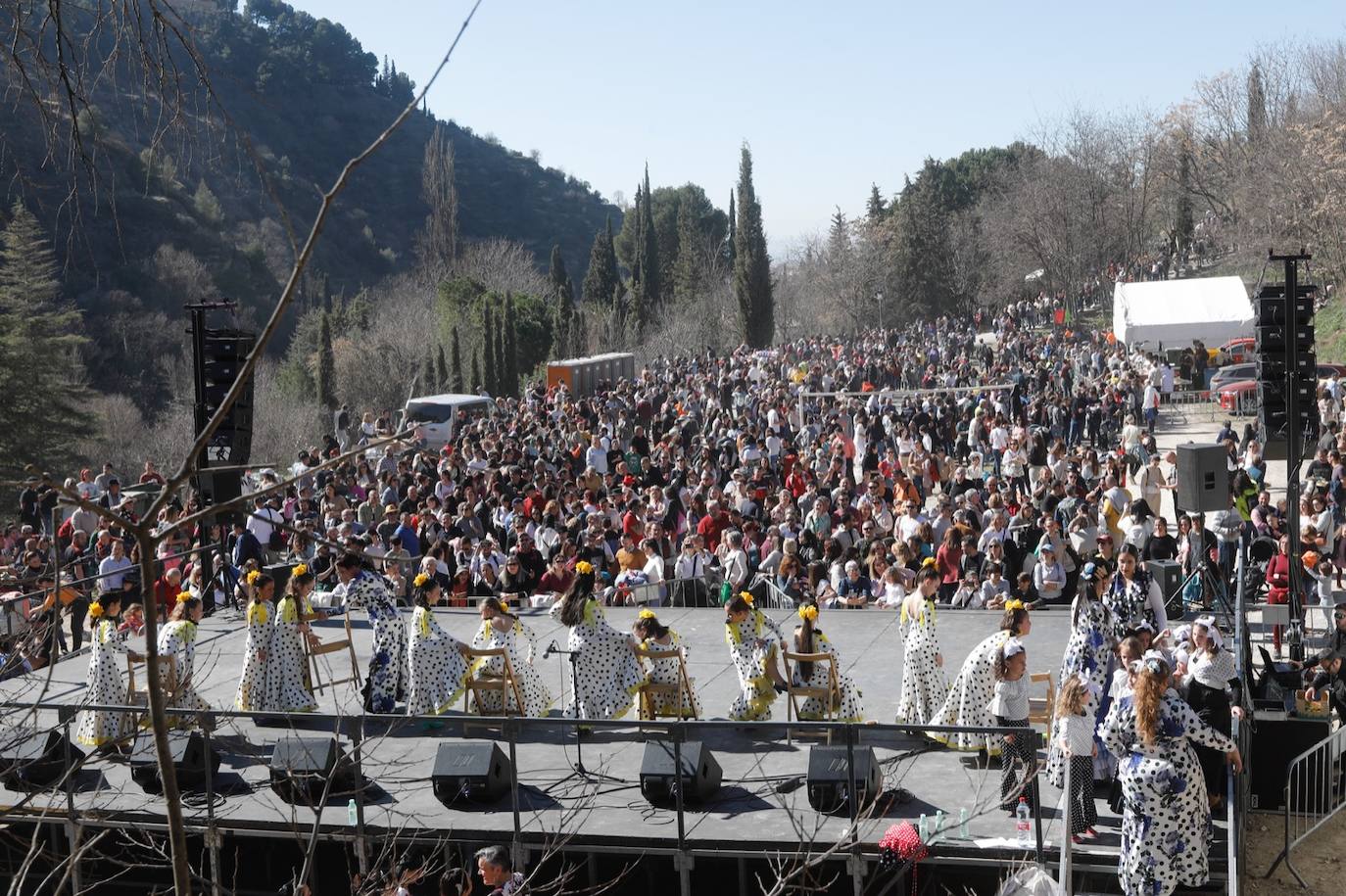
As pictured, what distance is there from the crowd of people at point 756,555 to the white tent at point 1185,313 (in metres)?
2.84

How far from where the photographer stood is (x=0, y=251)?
42.1 m

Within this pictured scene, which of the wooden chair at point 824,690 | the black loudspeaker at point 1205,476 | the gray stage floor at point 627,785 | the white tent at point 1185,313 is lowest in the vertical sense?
the gray stage floor at point 627,785

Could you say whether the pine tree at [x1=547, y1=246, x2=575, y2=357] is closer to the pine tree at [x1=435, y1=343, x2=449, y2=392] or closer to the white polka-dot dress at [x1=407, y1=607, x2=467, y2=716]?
the pine tree at [x1=435, y1=343, x2=449, y2=392]

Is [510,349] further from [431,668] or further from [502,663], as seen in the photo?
[502,663]

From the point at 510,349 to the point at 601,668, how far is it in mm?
40886

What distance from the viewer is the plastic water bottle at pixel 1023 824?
28.4ft

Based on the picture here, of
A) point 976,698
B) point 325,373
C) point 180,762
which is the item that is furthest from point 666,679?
point 325,373

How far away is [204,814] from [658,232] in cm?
7887

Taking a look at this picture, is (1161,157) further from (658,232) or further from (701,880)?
(701,880)

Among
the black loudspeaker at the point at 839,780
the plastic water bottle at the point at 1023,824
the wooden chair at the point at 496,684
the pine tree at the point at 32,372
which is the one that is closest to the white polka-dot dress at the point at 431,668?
the wooden chair at the point at 496,684

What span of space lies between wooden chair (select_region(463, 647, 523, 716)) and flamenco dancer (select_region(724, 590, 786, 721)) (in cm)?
184

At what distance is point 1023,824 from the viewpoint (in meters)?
8.88

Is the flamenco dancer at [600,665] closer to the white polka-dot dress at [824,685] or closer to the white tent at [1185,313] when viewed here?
the white polka-dot dress at [824,685]

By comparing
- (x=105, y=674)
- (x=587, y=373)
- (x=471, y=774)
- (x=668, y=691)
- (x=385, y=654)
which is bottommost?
(x=471, y=774)
